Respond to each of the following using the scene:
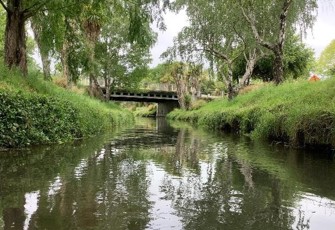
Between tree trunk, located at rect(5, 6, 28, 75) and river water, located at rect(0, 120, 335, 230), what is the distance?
233 inches

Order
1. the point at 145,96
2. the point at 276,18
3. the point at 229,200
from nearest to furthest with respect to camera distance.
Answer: the point at 229,200 < the point at 276,18 < the point at 145,96

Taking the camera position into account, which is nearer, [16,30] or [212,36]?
[16,30]

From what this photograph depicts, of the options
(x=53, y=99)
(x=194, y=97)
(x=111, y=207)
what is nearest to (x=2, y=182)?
(x=111, y=207)

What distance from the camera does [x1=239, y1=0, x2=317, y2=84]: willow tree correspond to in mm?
20453

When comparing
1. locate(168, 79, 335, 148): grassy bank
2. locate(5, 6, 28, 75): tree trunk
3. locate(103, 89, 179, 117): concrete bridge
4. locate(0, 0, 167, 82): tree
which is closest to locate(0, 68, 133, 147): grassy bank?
locate(5, 6, 28, 75): tree trunk

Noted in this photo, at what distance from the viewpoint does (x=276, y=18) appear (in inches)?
1007

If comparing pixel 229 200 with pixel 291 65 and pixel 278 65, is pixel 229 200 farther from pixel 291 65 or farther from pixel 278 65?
pixel 291 65

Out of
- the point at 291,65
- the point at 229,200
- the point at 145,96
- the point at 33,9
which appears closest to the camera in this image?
the point at 229,200

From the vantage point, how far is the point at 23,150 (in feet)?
31.5

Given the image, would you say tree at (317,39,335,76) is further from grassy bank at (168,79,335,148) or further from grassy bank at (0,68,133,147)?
grassy bank at (0,68,133,147)

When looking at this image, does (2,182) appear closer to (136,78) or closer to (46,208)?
(46,208)

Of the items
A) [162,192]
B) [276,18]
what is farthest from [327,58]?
[162,192]

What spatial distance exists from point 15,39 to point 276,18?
56.7ft

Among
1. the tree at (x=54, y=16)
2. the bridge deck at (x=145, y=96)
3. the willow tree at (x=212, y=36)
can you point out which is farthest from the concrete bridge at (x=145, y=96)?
the tree at (x=54, y=16)
